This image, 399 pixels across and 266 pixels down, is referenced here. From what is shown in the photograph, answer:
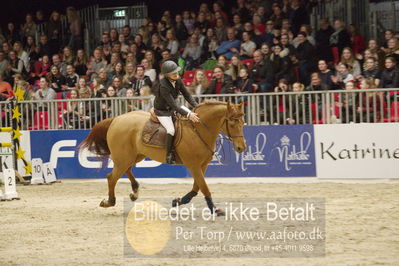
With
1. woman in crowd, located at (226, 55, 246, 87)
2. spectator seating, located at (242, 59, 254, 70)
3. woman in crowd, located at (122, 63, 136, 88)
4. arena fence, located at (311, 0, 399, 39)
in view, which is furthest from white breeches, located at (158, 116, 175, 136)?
arena fence, located at (311, 0, 399, 39)

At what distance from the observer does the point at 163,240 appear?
9289mm

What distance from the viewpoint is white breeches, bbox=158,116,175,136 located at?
1191 cm

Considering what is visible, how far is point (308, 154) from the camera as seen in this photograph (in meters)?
15.9

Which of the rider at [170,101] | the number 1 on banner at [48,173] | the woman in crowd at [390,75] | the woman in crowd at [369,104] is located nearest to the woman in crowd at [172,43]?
the number 1 on banner at [48,173]

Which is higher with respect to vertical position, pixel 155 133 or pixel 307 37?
pixel 307 37

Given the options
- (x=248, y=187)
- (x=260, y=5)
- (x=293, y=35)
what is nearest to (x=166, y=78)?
(x=248, y=187)

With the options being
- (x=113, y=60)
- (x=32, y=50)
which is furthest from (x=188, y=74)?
(x=32, y=50)

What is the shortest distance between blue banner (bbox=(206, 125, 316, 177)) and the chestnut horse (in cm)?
392

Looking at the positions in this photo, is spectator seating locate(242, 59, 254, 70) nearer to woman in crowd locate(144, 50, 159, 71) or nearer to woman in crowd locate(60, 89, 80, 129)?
woman in crowd locate(144, 50, 159, 71)

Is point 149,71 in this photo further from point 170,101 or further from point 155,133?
point 170,101

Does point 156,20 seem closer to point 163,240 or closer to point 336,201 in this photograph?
point 336,201

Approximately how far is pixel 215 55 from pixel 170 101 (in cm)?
910

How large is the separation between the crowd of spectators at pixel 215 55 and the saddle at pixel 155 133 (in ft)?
14.9

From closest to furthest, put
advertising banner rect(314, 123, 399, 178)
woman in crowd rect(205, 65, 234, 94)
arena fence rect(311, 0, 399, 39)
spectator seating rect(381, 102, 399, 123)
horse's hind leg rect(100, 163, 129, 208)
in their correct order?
1. horse's hind leg rect(100, 163, 129, 208)
2. spectator seating rect(381, 102, 399, 123)
3. advertising banner rect(314, 123, 399, 178)
4. woman in crowd rect(205, 65, 234, 94)
5. arena fence rect(311, 0, 399, 39)
